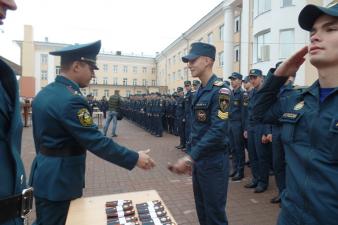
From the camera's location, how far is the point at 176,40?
1606 inches

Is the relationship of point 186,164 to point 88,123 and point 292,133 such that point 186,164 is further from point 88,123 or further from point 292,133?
point 292,133

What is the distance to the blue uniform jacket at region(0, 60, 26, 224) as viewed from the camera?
1440 mm

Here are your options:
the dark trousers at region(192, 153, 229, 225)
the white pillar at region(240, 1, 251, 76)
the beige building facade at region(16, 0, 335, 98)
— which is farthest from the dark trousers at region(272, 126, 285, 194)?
the white pillar at region(240, 1, 251, 76)

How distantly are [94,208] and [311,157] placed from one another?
5.14 ft

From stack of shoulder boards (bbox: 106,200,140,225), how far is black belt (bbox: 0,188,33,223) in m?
0.62

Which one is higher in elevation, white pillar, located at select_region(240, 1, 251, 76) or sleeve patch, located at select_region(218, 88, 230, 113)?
white pillar, located at select_region(240, 1, 251, 76)

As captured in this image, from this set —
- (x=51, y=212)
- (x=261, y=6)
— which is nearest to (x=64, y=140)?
(x=51, y=212)

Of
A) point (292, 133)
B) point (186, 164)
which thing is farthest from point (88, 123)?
point (292, 133)

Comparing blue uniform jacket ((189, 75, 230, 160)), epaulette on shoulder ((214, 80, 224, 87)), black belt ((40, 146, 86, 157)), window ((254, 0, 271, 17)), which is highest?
window ((254, 0, 271, 17))

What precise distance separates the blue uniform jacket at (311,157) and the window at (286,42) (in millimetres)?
17032

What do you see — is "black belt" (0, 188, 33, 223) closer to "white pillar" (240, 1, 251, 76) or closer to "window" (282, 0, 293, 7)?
"window" (282, 0, 293, 7)

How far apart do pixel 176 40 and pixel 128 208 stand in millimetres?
39962

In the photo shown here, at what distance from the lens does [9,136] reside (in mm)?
1457

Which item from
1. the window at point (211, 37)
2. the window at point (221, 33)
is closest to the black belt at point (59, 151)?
the window at point (221, 33)
